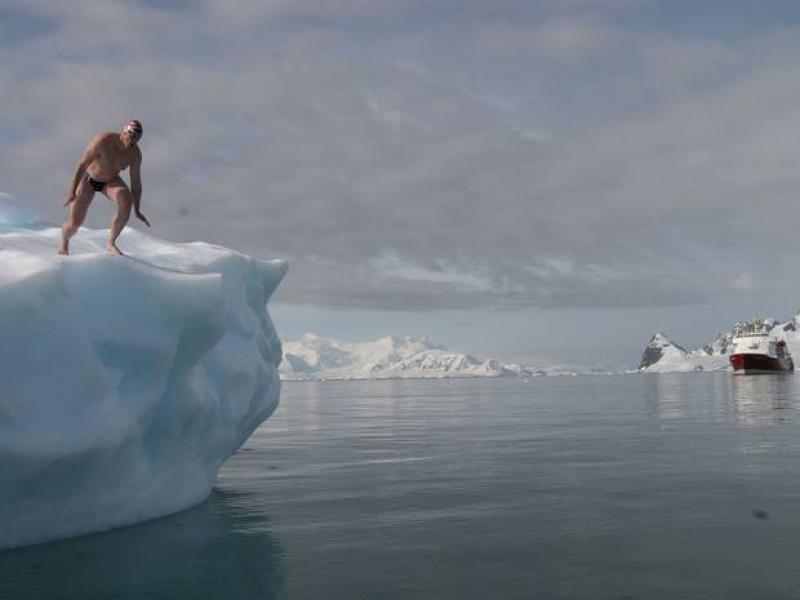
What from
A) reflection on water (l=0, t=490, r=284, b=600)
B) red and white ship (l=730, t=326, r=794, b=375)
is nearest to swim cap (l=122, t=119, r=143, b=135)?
reflection on water (l=0, t=490, r=284, b=600)

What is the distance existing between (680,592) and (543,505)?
406 centimetres

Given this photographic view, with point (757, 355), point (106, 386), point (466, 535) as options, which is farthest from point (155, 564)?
point (757, 355)

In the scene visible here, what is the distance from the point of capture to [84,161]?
10.7 metres

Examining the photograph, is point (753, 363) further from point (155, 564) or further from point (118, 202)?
point (155, 564)

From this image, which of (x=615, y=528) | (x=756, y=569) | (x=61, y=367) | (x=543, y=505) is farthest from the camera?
(x=543, y=505)

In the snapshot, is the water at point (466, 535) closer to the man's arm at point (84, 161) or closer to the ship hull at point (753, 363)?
the man's arm at point (84, 161)

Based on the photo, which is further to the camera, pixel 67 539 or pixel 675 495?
→ pixel 675 495

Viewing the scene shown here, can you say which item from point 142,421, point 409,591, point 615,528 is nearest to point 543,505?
point 615,528

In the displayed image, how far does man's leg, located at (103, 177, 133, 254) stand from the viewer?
10883 mm

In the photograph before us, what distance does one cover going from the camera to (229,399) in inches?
460

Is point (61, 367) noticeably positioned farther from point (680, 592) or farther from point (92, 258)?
point (680, 592)

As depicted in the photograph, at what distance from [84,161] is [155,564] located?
5.96m

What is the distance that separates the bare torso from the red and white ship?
119 meters

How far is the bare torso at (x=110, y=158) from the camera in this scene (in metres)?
10.7
